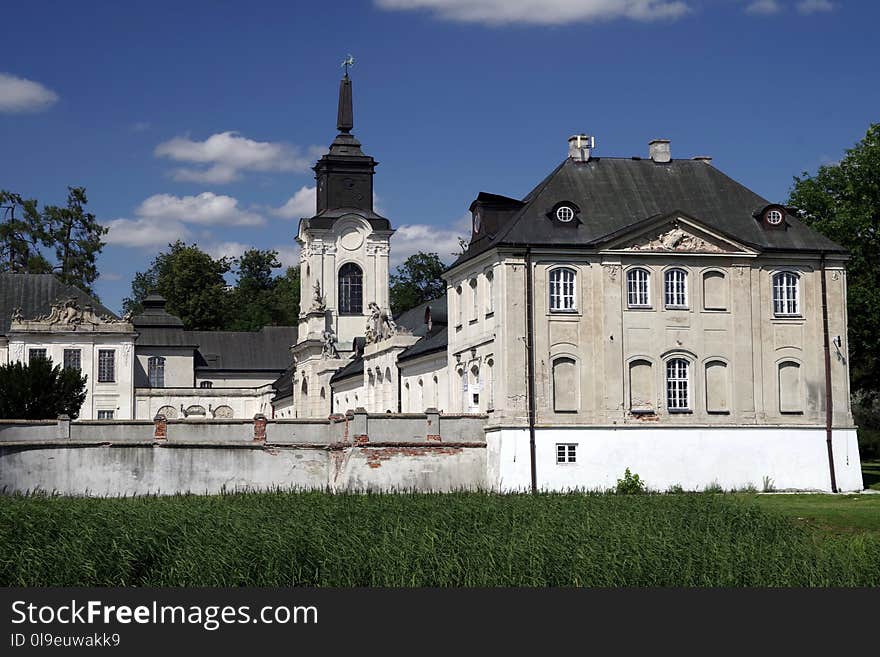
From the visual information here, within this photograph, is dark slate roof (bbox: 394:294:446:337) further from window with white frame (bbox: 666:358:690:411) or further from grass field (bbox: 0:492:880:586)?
grass field (bbox: 0:492:880:586)

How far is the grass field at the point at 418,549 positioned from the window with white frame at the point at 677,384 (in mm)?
15236

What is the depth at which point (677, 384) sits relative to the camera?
43906mm

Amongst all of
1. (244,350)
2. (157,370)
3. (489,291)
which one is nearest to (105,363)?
(157,370)

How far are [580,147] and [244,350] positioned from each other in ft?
183

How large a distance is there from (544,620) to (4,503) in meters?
16.2

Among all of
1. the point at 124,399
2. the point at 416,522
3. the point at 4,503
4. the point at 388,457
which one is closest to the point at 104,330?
the point at 124,399

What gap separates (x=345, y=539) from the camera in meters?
23.6

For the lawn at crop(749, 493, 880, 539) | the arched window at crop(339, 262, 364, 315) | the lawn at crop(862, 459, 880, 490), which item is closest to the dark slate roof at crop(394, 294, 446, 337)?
the arched window at crop(339, 262, 364, 315)

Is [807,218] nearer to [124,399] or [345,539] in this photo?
[345,539]

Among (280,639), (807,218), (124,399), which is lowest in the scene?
(280,639)

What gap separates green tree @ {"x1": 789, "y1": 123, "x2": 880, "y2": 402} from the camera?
51688mm

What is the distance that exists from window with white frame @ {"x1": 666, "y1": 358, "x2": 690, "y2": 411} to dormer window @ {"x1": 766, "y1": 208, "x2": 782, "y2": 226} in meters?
5.41

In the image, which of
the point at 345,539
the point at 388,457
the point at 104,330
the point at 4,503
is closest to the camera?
the point at 345,539

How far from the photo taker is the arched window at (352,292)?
85562 mm
